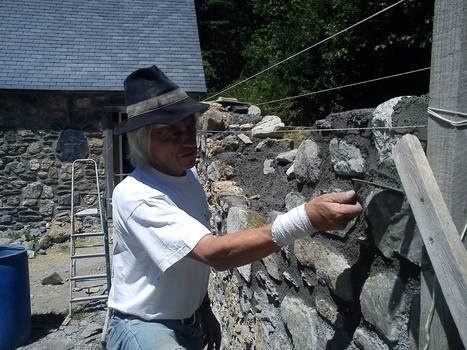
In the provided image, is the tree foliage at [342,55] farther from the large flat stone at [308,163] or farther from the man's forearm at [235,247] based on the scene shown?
the man's forearm at [235,247]

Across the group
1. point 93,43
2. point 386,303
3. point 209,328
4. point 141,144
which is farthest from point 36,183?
point 386,303

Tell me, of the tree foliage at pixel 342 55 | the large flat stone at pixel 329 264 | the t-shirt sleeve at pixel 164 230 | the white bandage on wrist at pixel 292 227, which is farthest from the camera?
the tree foliage at pixel 342 55

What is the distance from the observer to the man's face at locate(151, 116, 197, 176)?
6.24 ft

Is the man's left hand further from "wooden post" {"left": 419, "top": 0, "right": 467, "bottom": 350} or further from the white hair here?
"wooden post" {"left": 419, "top": 0, "right": 467, "bottom": 350}

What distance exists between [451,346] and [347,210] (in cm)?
46

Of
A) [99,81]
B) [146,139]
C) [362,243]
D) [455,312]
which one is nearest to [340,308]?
[362,243]

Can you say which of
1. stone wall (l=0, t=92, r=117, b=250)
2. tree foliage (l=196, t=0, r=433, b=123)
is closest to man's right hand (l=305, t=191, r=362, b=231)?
tree foliage (l=196, t=0, r=433, b=123)

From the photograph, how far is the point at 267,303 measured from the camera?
2.62 m

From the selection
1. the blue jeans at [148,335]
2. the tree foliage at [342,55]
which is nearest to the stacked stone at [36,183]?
the tree foliage at [342,55]

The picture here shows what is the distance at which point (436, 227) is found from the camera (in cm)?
118

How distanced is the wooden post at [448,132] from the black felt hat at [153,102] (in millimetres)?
941

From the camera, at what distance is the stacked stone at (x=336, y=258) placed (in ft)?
4.92

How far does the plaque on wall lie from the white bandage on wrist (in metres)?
9.08

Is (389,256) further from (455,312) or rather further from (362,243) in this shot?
(455,312)
